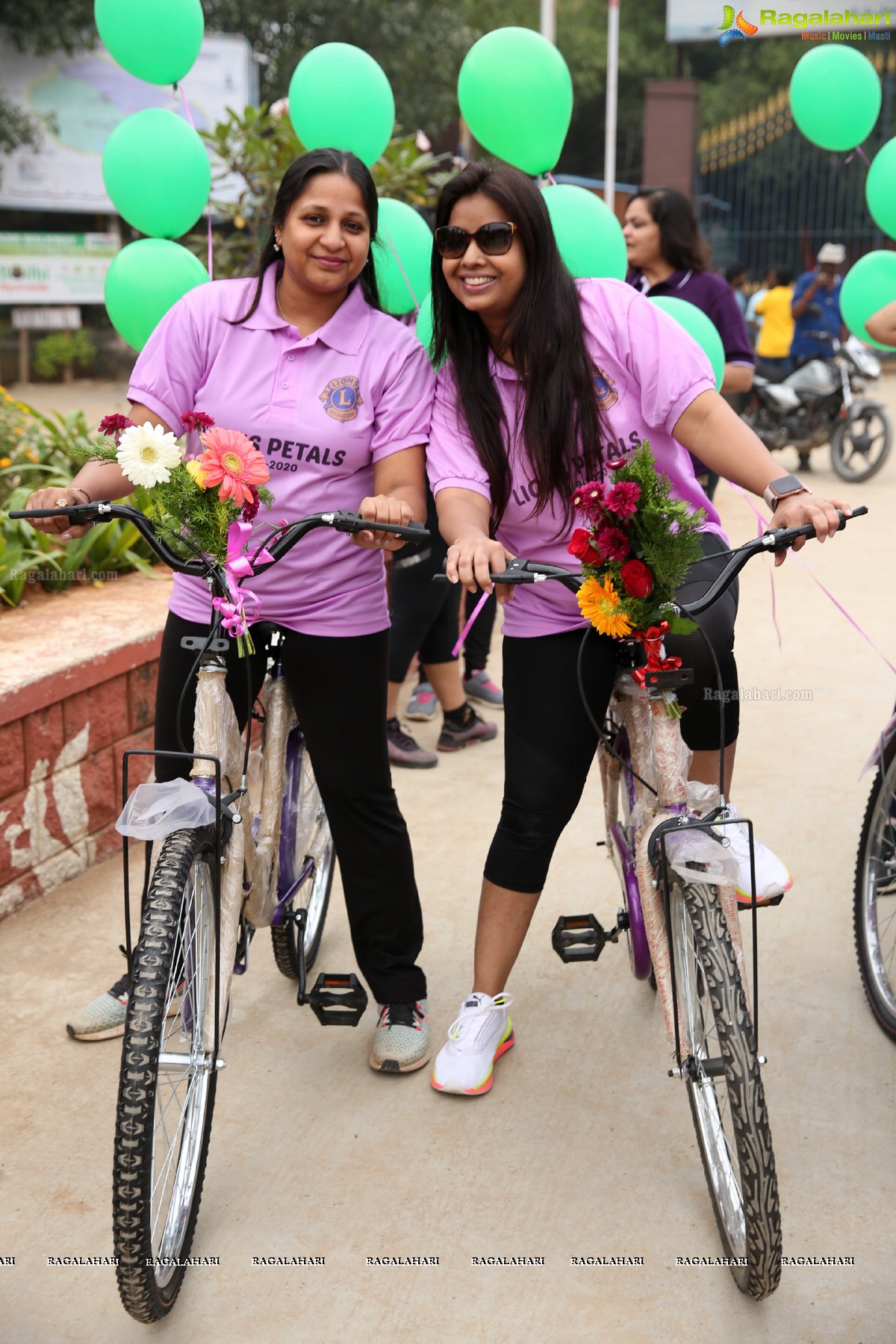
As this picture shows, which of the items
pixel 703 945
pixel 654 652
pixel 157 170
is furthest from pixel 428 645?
pixel 703 945

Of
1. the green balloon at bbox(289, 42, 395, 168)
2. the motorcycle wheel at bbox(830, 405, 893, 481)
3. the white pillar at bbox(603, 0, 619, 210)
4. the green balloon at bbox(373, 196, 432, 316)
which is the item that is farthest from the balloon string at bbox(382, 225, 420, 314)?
the white pillar at bbox(603, 0, 619, 210)

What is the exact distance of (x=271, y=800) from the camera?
2.82 meters

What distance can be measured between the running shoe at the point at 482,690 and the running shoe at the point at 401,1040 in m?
2.54

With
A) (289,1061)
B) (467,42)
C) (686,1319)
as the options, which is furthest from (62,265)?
(686,1319)

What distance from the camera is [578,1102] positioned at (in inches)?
112

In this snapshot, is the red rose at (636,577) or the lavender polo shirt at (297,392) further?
the lavender polo shirt at (297,392)

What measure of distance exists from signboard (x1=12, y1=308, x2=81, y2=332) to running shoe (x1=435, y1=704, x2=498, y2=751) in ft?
42.6

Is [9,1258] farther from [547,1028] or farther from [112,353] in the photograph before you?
[112,353]

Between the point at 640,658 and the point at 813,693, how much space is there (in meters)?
3.25

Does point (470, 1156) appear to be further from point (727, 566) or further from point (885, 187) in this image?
point (885, 187)

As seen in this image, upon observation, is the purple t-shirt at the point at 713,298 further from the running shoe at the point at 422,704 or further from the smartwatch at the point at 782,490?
the smartwatch at the point at 782,490

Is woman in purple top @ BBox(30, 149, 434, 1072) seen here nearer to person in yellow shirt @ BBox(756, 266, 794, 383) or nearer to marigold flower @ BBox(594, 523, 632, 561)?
marigold flower @ BBox(594, 523, 632, 561)

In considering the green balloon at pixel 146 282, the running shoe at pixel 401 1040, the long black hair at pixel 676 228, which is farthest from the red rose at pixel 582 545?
the long black hair at pixel 676 228

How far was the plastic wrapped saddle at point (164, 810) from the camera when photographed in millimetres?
2264
